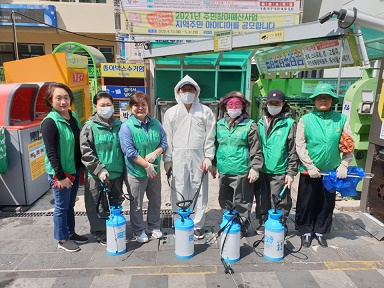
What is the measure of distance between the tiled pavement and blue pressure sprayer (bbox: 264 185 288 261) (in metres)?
0.08

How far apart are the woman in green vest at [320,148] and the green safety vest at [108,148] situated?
194cm

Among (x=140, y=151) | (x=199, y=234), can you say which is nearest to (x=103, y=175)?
(x=140, y=151)

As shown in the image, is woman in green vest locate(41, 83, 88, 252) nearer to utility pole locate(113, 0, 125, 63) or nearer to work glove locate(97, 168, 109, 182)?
work glove locate(97, 168, 109, 182)

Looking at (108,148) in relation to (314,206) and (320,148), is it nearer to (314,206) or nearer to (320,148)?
(320,148)

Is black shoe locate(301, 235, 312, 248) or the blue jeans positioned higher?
the blue jeans

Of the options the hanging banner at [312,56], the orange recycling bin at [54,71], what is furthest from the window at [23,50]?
the hanging banner at [312,56]

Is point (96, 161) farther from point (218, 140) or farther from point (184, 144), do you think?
point (218, 140)

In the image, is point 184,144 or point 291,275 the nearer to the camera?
point 291,275

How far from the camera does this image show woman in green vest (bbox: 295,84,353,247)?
3160 mm

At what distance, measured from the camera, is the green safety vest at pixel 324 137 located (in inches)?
124

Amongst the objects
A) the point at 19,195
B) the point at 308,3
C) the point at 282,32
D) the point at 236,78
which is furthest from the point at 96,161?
the point at 308,3

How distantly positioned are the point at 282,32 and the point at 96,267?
3844 millimetres

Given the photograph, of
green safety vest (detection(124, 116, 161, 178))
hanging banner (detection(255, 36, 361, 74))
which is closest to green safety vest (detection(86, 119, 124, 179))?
green safety vest (detection(124, 116, 161, 178))

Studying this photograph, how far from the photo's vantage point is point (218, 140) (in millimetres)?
3385
